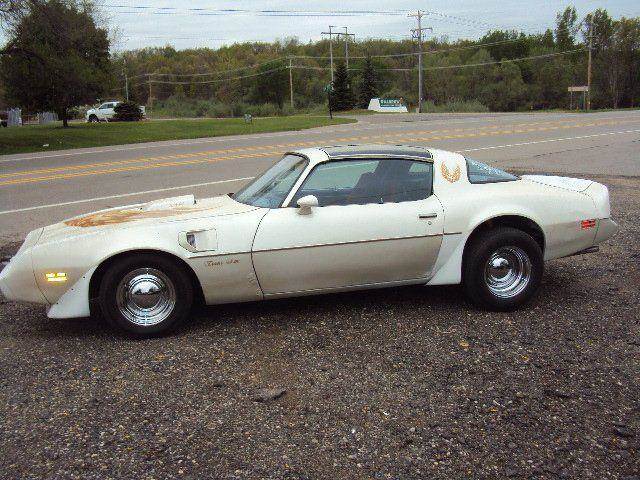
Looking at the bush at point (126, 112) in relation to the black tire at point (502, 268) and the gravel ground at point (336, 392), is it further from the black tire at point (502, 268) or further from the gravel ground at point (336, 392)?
the black tire at point (502, 268)

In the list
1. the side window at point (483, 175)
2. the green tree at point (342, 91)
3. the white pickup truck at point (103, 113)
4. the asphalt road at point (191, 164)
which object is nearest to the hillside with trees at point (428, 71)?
the green tree at point (342, 91)

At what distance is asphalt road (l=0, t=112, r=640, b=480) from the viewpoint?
121 inches

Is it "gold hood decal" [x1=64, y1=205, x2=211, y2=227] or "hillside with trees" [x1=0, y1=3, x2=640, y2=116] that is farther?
"hillside with trees" [x1=0, y1=3, x2=640, y2=116]

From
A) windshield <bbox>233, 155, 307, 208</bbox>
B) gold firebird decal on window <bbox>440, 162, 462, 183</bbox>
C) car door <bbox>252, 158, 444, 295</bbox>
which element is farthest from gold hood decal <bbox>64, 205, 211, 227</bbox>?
gold firebird decal on window <bbox>440, 162, 462, 183</bbox>

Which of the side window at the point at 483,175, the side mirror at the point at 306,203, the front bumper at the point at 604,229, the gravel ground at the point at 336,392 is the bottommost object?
the gravel ground at the point at 336,392

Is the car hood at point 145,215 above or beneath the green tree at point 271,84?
beneath

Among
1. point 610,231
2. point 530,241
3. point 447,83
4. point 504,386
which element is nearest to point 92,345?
point 504,386

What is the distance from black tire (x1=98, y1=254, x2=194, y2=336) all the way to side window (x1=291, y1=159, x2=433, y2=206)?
3.29ft

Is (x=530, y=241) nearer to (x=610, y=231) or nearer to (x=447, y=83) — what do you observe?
(x=610, y=231)

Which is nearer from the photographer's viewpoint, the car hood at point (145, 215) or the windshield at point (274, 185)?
the car hood at point (145, 215)

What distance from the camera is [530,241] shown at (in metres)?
4.94

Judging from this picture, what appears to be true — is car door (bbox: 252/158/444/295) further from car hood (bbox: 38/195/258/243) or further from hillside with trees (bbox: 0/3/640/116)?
hillside with trees (bbox: 0/3/640/116)

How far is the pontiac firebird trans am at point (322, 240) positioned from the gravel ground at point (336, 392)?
0.29m

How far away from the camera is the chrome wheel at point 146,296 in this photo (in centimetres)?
455
